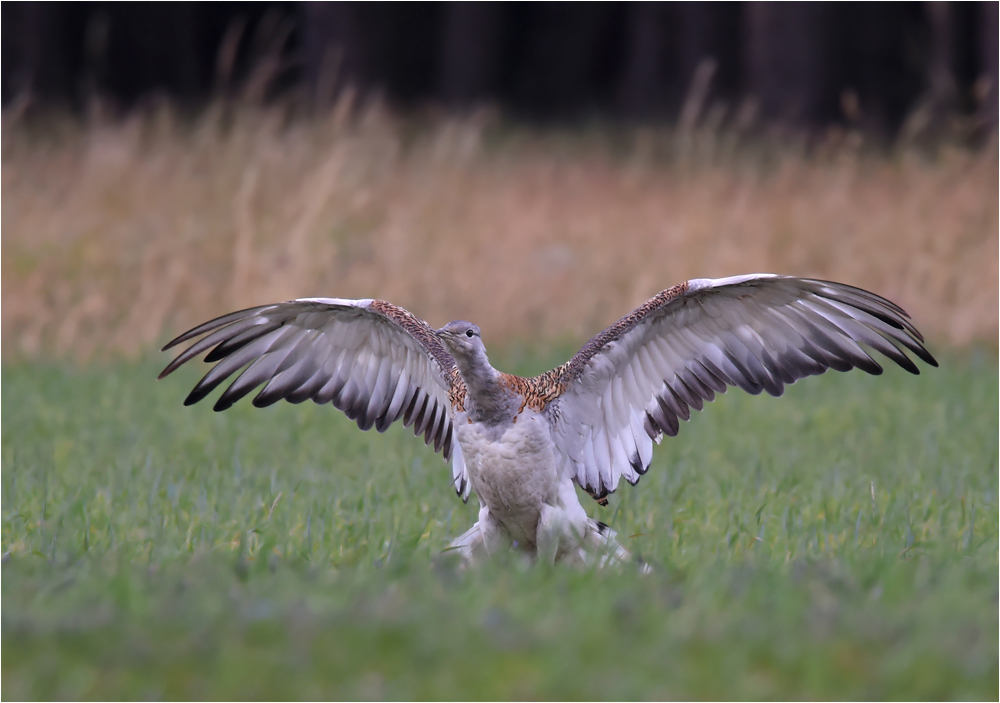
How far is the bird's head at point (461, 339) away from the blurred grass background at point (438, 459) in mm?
846

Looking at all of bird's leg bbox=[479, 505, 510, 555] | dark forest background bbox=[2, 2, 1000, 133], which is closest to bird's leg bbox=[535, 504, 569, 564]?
bird's leg bbox=[479, 505, 510, 555]

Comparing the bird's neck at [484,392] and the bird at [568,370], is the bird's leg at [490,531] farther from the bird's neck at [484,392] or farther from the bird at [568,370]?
the bird's neck at [484,392]

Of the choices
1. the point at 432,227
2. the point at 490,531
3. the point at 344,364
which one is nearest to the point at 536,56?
the point at 432,227

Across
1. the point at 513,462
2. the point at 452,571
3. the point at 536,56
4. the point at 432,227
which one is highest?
the point at 536,56

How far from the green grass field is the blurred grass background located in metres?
0.02

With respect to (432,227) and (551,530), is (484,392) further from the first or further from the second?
(432,227)

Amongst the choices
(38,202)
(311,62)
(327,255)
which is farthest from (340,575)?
(311,62)

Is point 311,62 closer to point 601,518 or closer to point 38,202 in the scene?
point 38,202

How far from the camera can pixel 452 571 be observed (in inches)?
179

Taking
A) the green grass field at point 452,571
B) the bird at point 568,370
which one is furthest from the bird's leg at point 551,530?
the green grass field at point 452,571

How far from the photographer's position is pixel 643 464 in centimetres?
555

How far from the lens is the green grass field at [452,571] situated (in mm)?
3580

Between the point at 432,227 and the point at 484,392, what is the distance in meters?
8.82

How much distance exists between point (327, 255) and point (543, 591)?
329 inches
